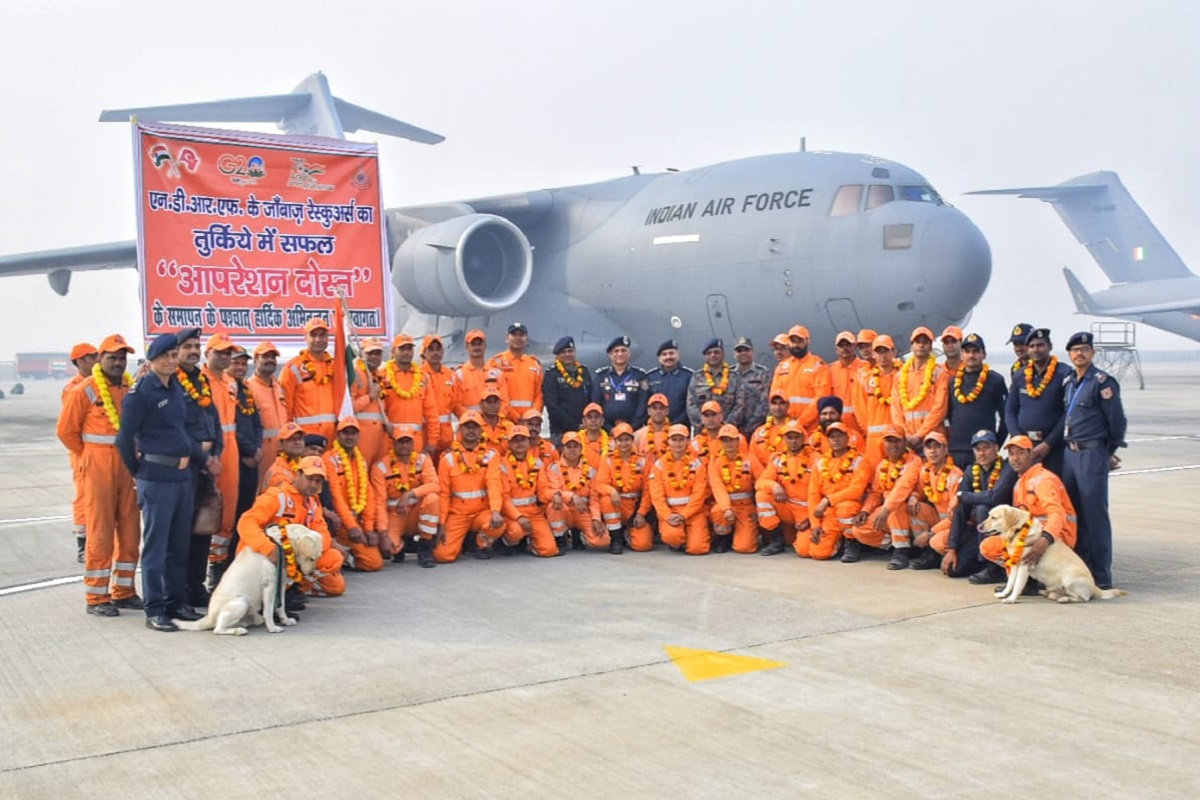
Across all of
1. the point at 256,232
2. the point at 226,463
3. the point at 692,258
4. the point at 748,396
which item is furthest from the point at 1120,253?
the point at 226,463

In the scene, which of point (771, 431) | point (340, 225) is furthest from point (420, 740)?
point (340, 225)

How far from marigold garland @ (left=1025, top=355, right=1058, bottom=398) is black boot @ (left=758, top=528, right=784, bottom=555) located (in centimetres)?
217

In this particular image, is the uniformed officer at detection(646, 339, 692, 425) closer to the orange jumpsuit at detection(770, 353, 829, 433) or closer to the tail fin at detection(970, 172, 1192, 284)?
the orange jumpsuit at detection(770, 353, 829, 433)

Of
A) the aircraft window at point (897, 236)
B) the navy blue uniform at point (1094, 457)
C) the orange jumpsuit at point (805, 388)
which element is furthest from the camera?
the aircraft window at point (897, 236)

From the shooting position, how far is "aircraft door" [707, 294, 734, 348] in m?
13.6

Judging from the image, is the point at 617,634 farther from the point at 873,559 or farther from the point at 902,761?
the point at 873,559

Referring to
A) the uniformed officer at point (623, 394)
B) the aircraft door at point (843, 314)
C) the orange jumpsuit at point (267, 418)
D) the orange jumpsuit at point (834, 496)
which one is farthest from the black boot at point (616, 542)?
the aircraft door at point (843, 314)

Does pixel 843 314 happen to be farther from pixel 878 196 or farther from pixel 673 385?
pixel 673 385

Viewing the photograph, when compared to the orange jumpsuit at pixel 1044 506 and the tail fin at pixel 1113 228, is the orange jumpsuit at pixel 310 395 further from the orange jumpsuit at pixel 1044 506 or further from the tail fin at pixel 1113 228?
the tail fin at pixel 1113 228

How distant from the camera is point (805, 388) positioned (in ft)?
30.4

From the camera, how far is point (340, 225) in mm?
9266

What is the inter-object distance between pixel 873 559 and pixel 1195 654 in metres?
3.01

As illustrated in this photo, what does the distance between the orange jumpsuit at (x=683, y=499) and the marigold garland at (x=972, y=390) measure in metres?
2.00

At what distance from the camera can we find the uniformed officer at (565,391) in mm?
10047
